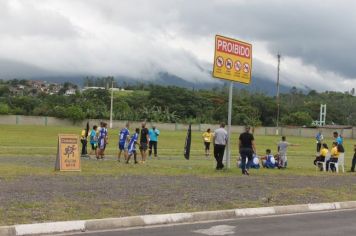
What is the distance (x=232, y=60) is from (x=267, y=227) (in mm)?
11898

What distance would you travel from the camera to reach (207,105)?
139 m

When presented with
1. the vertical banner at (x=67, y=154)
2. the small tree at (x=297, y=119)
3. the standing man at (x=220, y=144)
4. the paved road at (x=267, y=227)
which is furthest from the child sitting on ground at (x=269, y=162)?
the small tree at (x=297, y=119)

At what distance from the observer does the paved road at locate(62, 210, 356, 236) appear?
958 centimetres

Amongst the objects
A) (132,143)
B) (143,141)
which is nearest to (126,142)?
(132,143)

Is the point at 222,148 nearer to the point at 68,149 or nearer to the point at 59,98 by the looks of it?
the point at 68,149

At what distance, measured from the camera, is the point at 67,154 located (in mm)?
18266

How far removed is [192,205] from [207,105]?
12700 centimetres

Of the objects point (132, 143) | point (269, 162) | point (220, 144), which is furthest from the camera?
point (269, 162)

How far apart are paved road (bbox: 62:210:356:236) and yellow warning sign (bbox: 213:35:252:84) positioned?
9813 millimetres

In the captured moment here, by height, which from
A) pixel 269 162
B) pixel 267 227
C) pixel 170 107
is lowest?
pixel 267 227

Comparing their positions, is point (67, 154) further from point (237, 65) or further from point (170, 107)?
point (170, 107)

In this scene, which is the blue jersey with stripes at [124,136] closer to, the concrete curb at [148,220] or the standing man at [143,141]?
the standing man at [143,141]

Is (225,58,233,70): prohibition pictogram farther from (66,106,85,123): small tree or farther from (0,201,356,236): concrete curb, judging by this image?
(66,106,85,123): small tree

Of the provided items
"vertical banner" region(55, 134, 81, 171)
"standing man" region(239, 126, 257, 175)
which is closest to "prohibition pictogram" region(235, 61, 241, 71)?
"standing man" region(239, 126, 257, 175)
